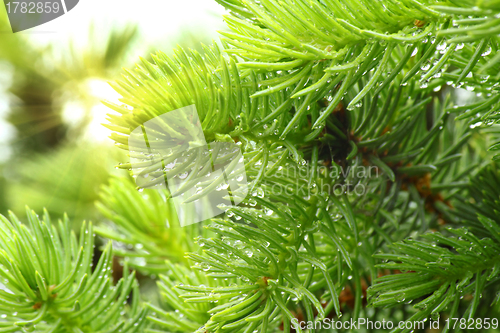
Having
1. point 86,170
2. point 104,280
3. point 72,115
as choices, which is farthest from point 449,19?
point 72,115

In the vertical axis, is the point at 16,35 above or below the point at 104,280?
above

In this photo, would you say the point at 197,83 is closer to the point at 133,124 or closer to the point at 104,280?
the point at 133,124

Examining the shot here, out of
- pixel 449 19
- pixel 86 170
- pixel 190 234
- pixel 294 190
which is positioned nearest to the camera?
pixel 449 19

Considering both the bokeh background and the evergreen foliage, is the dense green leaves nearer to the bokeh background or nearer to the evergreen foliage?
the evergreen foliage

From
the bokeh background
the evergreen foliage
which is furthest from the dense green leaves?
the bokeh background

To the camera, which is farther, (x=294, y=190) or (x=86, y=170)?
(x=86, y=170)

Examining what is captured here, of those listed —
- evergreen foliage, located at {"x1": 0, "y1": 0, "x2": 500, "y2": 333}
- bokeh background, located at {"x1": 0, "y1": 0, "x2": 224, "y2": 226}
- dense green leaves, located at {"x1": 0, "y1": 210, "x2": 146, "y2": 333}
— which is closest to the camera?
evergreen foliage, located at {"x1": 0, "y1": 0, "x2": 500, "y2": 333}

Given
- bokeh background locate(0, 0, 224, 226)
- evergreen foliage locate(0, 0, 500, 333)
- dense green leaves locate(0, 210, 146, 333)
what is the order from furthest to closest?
bokeh background locate(0, 0, 224, 226) → dense green leaves locate(0, 210, 146, 333) → evergreen foliage locate(0, 0, 500, 333)

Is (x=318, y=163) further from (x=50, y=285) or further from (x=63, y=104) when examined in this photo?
(x=63, y=104)

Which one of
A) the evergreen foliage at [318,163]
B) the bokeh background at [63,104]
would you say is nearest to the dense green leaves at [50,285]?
the evergreen foliage at [318,163]
